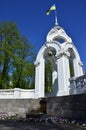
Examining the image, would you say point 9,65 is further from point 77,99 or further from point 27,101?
point 77,99

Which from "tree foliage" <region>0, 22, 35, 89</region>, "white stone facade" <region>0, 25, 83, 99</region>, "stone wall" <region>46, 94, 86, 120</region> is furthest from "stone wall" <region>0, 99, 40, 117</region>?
"tree foliage" <region>0, 22, 35, 89</region>

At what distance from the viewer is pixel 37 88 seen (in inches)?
563

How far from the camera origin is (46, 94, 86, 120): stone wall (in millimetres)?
6812

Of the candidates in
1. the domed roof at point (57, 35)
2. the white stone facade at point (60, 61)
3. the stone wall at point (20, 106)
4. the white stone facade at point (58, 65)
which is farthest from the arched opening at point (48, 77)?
the stone wall at point (20, 106)

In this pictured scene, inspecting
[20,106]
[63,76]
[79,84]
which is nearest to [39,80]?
[63,76]

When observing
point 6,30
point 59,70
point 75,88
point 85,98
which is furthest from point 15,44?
point 85,98

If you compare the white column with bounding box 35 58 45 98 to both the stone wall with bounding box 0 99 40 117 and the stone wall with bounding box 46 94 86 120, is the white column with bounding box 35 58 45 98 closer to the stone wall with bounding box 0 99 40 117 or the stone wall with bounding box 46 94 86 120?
the stone wall with bounding box 0 99 40 117

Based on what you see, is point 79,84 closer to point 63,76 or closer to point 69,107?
point 69,107

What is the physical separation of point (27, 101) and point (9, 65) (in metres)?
10.0

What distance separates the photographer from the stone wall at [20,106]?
11700mm

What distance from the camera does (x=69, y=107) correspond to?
7.63 m

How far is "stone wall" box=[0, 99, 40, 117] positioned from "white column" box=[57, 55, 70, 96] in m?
1.98

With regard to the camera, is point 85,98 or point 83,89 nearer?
point 85,98

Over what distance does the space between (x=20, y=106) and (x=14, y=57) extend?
980 centimetres
